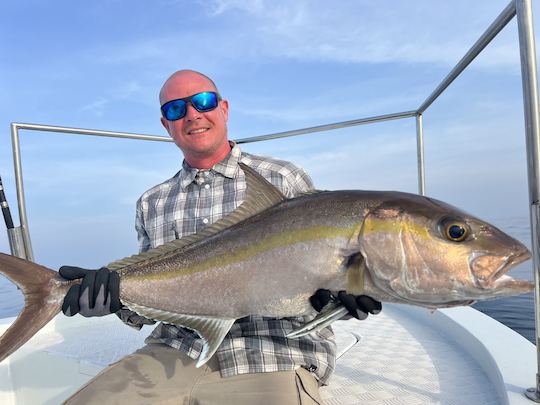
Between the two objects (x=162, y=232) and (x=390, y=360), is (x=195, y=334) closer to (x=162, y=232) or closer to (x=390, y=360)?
(x=162, y=232)

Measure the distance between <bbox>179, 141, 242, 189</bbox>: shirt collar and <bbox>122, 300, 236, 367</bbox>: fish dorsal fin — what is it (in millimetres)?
1263

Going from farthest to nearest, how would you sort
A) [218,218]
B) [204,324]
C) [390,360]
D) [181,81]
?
[390,360], [181,81], [218,218], [204,324]

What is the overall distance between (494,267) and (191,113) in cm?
241

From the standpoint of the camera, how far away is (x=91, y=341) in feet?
15.0

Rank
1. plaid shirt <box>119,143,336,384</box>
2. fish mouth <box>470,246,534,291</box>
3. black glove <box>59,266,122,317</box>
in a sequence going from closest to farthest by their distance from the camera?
fish mouth <box>470,246,534,291</box>
black glove <box>59,266,122,317</box>
plaid shirt <box>119,143,336,384</box>

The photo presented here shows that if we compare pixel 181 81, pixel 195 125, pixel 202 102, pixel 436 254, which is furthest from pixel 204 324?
pixel 181 81

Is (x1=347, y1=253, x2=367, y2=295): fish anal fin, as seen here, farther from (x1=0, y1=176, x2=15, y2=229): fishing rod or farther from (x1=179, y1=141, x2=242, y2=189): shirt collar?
(x1=0, y1=176, x2=15, y2=229): fishing rod

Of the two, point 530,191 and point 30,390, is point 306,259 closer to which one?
point 530,191

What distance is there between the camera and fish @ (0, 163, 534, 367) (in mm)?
1797

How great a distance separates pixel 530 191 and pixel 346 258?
1.16 metres

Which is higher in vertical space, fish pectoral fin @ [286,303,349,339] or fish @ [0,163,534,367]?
fish @ [0,163,534,367]

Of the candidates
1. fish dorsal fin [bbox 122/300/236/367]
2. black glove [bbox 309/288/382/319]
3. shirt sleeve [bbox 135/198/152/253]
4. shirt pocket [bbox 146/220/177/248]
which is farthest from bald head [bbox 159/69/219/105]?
black glove [bbox 309/288/382/319]

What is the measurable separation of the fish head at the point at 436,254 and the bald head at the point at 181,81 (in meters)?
2.06

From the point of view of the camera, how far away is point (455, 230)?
6.02 feet
